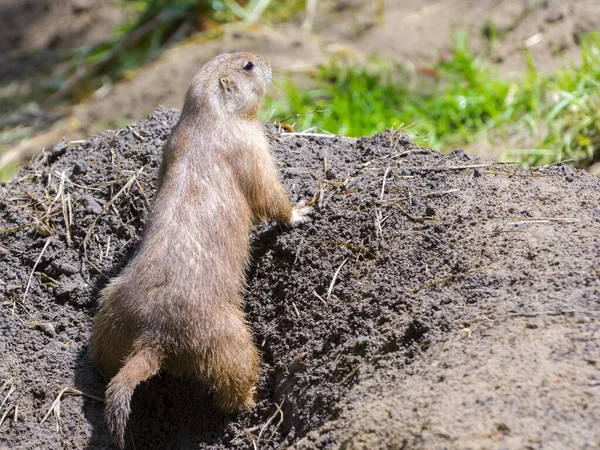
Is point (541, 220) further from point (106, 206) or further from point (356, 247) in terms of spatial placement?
point (106, 206)

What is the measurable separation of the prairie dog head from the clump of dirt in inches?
17.4

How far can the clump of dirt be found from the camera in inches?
103

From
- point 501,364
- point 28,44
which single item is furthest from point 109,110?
point 501,364

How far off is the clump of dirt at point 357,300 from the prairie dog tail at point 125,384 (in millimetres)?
531

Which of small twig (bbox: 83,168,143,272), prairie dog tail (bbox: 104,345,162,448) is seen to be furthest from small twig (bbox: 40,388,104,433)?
small twig (bbox: 83,168,143,272)

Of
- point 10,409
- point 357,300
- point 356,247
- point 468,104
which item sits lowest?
point 10,409

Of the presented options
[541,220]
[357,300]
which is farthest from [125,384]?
[541,220]

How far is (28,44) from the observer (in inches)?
405

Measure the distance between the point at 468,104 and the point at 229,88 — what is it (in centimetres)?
328

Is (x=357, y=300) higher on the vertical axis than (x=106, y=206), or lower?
lower

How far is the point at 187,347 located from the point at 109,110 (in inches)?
217

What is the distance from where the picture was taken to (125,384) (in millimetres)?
3107

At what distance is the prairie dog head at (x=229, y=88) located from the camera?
13.1ft

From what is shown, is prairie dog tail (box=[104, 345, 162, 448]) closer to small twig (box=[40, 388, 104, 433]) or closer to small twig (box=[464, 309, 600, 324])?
small twig (box=[40, 388, 104, 433])
